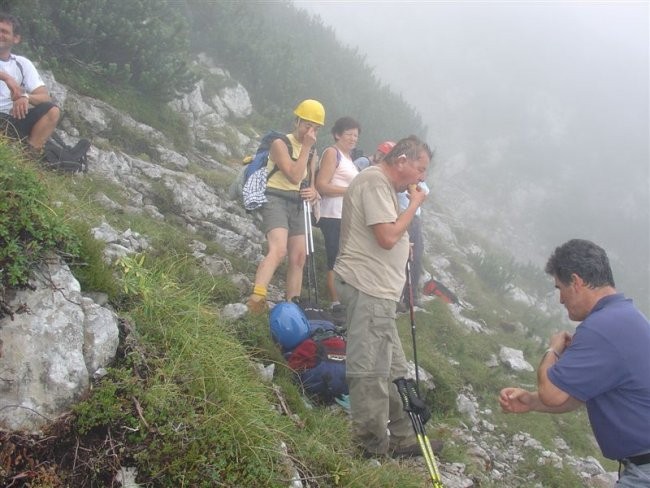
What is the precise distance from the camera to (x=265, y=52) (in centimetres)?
1426

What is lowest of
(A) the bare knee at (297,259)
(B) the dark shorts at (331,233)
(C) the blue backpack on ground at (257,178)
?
(A) the bare knee at (297,259)

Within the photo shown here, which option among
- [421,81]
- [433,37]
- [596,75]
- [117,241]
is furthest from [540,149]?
[117,241]

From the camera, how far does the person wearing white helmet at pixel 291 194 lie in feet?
16.7

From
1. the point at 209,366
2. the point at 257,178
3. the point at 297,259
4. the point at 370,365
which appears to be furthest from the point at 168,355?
the point at 257,178

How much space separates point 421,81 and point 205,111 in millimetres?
30061

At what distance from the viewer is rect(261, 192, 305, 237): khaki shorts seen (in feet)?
16.8

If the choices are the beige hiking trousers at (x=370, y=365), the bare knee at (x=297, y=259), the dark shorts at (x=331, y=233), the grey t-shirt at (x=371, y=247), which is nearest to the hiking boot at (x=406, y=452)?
the beige hiking trousers at (x=370, y=365)

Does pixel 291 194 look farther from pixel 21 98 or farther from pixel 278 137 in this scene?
pixel 21 98

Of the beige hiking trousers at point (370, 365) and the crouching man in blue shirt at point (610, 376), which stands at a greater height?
the crouching man in blue shirt at point (610, 376)

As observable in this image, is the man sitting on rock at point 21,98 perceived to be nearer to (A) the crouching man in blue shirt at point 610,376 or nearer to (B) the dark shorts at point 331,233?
(B) the dark shorts at point 331,233

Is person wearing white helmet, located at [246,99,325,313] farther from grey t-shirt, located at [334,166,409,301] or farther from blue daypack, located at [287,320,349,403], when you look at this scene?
grey t-shirt, located at [334,166,409,301]

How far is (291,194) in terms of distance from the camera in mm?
5273

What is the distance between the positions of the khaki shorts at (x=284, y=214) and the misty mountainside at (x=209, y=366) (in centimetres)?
76

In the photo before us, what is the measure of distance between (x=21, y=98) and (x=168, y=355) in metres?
3.42
